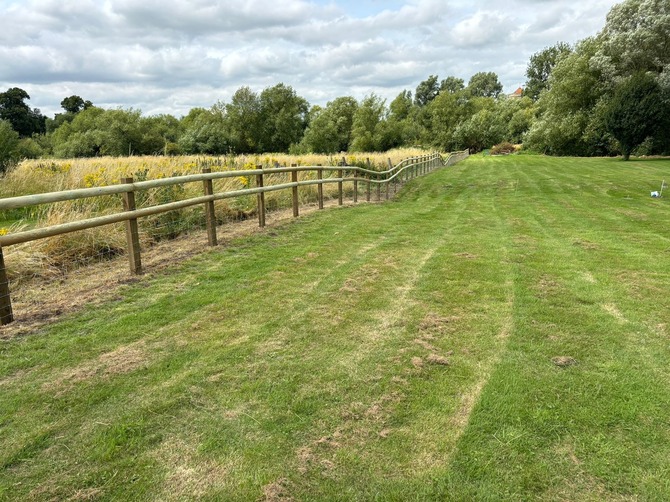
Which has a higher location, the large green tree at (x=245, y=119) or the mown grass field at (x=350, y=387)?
the large green tree at (x=245, y=119)

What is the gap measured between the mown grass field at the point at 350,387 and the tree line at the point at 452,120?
13298 mm

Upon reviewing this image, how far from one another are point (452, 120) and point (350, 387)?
2453 inches

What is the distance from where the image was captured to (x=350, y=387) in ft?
9.15

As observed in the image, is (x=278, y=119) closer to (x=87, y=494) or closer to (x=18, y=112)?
Answer: (x=18, y=112)

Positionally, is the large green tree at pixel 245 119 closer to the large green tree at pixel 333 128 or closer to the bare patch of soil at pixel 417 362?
→ the large green tree at pixel 333 128

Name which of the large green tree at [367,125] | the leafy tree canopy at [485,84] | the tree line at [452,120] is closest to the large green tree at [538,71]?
the tree line at [452,120]

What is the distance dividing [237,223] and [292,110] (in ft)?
184

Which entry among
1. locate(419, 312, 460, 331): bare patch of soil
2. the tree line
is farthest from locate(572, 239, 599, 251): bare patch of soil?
the tree line

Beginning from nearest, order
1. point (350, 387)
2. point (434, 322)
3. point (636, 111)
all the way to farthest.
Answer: point (350, 387), point (434, 322), point (636, 111)

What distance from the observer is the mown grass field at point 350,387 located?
2.06m

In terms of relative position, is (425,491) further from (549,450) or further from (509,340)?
(509,340)

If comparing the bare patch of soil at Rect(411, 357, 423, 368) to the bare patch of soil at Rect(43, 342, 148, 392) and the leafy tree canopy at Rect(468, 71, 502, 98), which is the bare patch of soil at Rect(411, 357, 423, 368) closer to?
the bare patch of soil at Rect(43, 342, 148, 392)

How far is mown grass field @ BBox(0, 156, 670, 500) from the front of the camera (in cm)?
206

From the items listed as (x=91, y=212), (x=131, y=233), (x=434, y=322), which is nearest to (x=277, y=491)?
(x=434, y=322)
